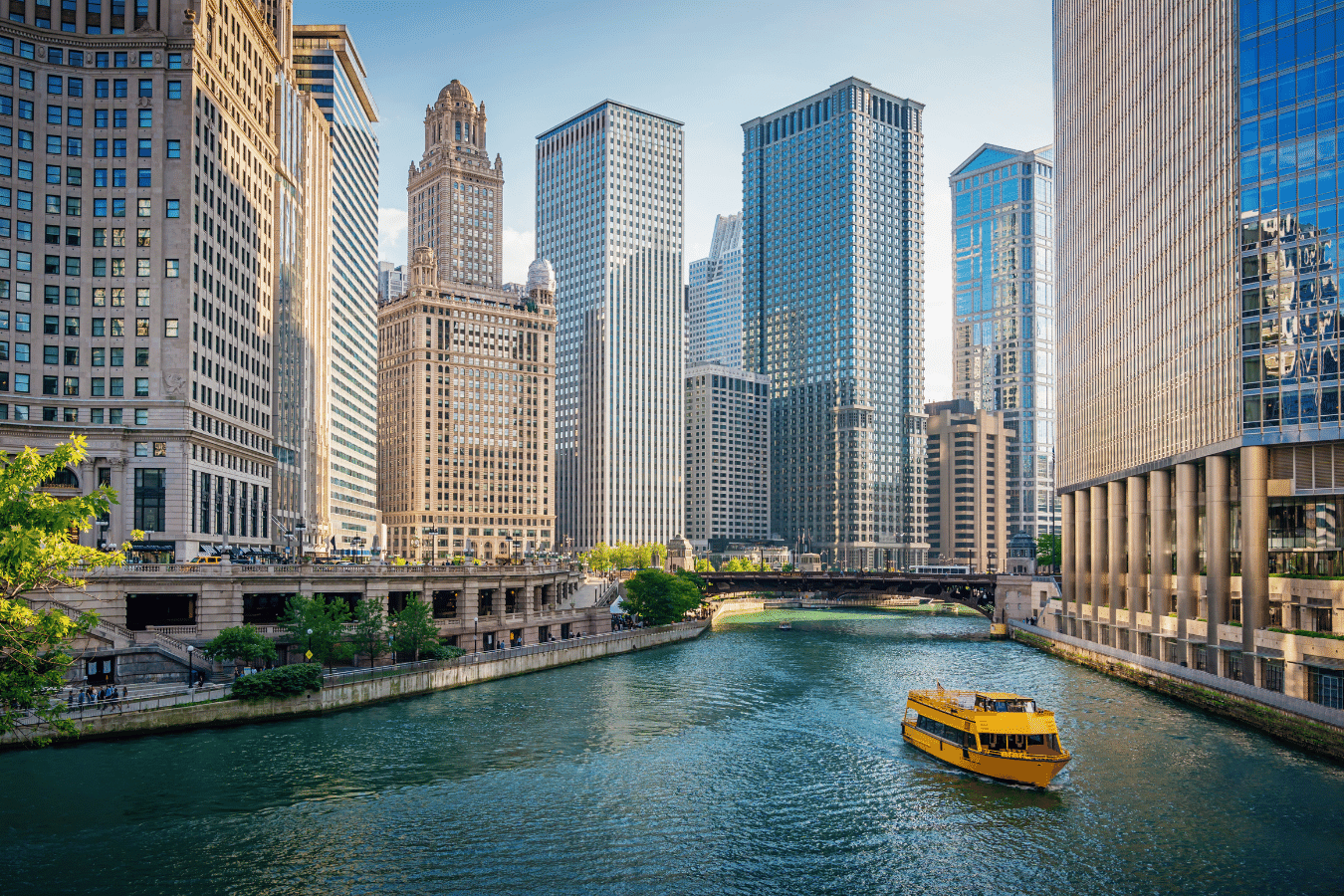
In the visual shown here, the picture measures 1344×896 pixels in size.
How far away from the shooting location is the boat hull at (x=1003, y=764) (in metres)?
59.7

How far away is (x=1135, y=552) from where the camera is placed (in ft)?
368

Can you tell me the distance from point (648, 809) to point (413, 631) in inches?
1816

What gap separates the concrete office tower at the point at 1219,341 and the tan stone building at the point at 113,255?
3805 inches

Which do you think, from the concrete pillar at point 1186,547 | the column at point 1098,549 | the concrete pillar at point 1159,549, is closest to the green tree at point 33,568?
the concrete pillar at point 1186,547

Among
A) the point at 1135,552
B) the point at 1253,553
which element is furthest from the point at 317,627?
the point at 1135,552

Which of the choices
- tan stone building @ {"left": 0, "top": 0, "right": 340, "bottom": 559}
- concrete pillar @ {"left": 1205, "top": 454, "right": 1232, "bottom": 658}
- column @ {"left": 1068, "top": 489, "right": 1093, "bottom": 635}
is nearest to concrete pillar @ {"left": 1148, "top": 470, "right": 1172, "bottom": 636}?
concrete pillar @ {"left": 1205, "top": 454, "right": 1232, "bottom": 658}

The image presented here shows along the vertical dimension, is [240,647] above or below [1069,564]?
below

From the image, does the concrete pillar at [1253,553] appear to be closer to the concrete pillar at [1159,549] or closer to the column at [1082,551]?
the concrete pillar at [1159,549]

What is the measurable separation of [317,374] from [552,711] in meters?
108

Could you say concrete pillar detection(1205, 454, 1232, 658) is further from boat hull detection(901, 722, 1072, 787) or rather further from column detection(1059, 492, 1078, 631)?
column detection(1059, 492, 1078, 631)

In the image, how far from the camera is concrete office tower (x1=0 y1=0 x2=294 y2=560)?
99625 millimetres

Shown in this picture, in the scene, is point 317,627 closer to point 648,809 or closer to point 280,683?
point 280,683

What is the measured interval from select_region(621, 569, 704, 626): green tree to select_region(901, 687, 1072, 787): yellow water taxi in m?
79.9

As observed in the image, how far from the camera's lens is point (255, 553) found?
11119 centimetres
